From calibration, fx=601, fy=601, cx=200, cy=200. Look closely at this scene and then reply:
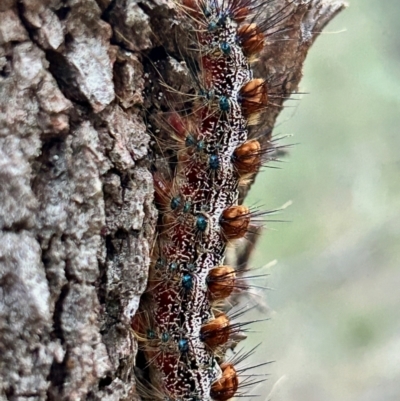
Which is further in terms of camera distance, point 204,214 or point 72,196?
point 204,214

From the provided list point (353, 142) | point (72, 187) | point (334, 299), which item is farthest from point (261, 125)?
point (334, 299)

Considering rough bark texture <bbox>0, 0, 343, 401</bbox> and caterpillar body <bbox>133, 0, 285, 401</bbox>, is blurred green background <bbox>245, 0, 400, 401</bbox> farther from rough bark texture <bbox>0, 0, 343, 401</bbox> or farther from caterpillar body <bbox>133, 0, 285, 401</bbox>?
rough bark texture <bbox>0, 0, 343, 401</bbox>

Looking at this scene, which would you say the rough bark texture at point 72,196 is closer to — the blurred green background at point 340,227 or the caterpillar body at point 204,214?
the caterpillar body at point 204,214

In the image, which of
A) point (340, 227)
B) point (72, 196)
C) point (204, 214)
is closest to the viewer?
point (72, 196)

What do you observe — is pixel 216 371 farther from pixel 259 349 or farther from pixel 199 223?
pixel 259 349

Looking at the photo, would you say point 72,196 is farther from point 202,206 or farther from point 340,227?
point 340,227

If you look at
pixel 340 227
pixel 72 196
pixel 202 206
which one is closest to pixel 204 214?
pixel 202 206

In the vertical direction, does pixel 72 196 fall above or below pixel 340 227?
above
